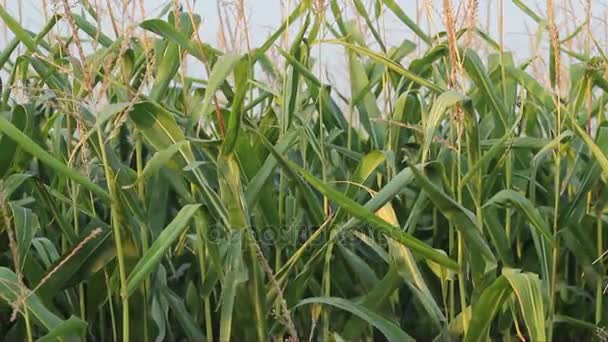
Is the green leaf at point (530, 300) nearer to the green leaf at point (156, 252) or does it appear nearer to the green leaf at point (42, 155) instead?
the green leaf at point (156, 252)

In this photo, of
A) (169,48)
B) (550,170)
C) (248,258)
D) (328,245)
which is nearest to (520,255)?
(550,170)

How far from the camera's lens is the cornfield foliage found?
1400 mm

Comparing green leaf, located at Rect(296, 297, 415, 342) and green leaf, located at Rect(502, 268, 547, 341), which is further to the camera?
green leaf, located at Rect(296, 297, 415, 342)

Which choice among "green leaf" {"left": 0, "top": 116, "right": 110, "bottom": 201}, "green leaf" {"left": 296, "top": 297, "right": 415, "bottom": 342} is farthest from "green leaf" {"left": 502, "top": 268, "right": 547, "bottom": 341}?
"green leaf" {"left": 0, "top": 116, "right": 110, "bottom": 201}

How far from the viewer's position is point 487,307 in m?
1.47

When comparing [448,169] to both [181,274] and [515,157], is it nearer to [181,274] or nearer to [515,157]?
[515,157]

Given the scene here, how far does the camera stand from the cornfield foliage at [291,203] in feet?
4.59

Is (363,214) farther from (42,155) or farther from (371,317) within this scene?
(42,155)

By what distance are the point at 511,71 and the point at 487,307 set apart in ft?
2.22

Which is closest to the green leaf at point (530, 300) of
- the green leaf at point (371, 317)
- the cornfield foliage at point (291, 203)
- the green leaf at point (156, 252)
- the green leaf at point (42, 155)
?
the cornfield foliage at point (291, 203)

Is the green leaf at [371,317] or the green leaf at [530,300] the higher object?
the green leaf at [530,300]

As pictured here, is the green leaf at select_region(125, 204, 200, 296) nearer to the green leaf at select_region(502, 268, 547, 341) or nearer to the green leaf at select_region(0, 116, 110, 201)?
the green leaf at select_region(0, 116, 110, 201)

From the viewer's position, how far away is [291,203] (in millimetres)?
1762

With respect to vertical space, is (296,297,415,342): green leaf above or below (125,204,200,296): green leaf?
below
